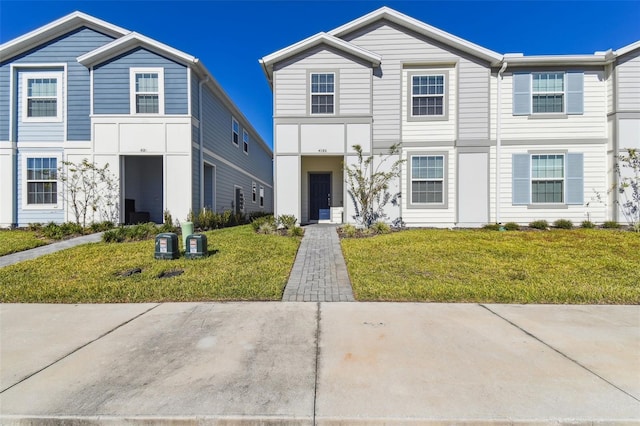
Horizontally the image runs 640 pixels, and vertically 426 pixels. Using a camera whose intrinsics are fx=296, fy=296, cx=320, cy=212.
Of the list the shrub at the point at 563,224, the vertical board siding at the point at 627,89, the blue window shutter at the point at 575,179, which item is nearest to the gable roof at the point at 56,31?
the blue window shutter at the point at 575,179

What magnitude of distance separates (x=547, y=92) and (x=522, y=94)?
0.96 metres

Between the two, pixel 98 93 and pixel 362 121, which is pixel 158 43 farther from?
pixel 362 121

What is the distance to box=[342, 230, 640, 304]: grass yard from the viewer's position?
469 centimetres

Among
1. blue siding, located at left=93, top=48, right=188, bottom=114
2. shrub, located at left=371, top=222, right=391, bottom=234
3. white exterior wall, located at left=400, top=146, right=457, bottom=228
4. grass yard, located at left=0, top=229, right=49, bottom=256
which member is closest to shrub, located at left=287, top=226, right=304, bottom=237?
shrub, located at left=371, top=222, right=391, bottom=234

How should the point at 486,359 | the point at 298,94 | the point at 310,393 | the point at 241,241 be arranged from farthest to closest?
1. the point at 298,94
2. the point at 241,241
3. the point at 486,359
4. the point at 310,393

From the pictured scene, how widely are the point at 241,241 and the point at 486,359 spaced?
709 cm

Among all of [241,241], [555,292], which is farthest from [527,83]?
[241,241]

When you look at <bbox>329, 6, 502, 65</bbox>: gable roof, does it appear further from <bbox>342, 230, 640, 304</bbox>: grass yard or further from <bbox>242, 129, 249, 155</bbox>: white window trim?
<bbox>242, 129, 249, 155</bbox>: white window trim

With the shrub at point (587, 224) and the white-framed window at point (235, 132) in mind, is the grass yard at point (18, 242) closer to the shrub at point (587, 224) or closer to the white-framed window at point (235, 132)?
the white-framed window at point (235, 132)

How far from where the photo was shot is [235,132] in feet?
57.6

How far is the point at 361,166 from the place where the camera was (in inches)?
442

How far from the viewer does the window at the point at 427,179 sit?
11414mm

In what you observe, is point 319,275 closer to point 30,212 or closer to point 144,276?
point 144,276

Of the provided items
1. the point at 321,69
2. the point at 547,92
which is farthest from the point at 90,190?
the point at 547,92
